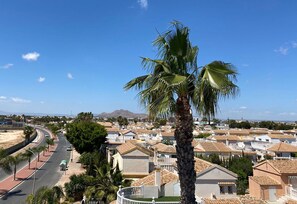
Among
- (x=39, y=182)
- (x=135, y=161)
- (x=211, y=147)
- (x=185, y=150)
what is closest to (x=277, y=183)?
(x=135, y=161)

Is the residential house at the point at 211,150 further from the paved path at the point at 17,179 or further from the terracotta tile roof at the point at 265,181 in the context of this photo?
the paved path at the point at 17,179

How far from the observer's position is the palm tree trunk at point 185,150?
8.38 metres

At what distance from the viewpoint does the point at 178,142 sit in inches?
335

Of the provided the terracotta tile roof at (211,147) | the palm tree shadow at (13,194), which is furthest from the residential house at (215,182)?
the terracotta tile roof at (211,147)

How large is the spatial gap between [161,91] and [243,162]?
42.9 meters

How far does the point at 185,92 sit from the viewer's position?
8453 millimetres

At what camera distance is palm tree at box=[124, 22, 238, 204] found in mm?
8266

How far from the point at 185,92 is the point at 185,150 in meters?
1.70

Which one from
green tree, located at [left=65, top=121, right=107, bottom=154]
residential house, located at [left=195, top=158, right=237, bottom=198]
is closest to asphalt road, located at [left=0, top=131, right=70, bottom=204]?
green tree, located at [left=65, top=121, right=107, bottom=154]

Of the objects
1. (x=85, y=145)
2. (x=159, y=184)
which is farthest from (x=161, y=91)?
(x=85, y=145)

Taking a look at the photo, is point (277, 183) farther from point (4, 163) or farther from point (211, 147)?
point (211, 147)

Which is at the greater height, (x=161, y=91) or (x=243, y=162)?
(x=161, y=91)

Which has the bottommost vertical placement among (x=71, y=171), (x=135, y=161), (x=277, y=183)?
(x=71, y=171)

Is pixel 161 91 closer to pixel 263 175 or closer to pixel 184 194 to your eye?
pixel 184 194
